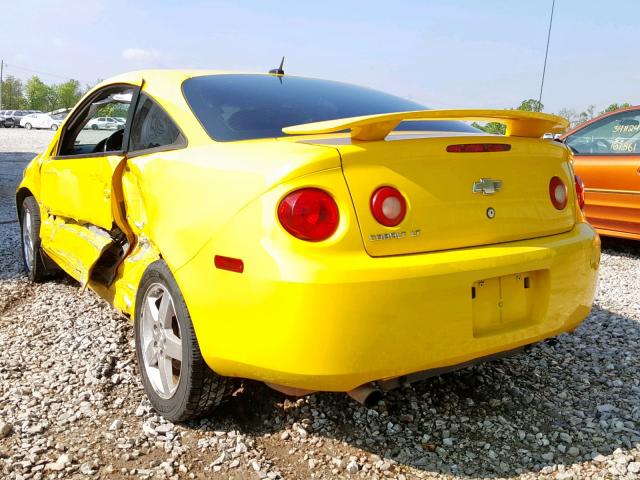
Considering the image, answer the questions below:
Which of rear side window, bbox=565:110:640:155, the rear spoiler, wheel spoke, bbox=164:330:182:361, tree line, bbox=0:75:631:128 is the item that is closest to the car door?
wheel spoke, bbox=164:330:182:361

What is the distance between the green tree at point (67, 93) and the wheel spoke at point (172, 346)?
101 meters

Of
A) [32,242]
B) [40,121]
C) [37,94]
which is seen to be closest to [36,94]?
[37,94]

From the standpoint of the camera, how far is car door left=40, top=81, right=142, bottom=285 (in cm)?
309

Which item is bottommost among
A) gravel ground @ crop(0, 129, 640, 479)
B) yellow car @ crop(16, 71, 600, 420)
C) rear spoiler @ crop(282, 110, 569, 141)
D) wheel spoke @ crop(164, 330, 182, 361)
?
gravel ground @ crop(0, 129, 640, 479)

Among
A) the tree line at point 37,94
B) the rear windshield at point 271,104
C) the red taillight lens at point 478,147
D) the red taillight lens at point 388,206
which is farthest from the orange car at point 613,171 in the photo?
the tree line at point 37,94

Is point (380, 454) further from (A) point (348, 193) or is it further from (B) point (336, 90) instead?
(B) point (336, 90)

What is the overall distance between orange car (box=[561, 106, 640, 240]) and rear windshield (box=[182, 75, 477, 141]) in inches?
134

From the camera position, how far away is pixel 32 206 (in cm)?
453

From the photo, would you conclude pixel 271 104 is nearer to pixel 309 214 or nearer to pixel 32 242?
pixel 309 214

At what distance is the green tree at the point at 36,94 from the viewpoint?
312 feet

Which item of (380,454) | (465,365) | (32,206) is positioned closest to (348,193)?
(465,365)

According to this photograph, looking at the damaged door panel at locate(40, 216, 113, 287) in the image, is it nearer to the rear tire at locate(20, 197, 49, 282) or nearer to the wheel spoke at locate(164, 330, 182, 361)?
the rear tire at locate(20, 197, 49, 282)

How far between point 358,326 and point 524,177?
977 mm

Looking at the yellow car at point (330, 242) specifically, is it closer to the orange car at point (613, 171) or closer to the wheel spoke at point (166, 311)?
the wheel spoke at point (166, 311)
